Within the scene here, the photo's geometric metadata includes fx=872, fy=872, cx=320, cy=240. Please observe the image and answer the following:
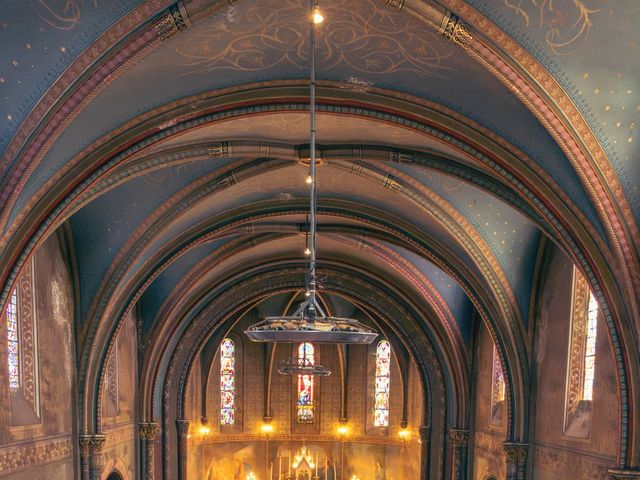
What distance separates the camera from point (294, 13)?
1072 centimetres

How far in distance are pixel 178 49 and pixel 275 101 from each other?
203cm

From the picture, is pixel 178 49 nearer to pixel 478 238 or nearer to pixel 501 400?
pixel 478 238

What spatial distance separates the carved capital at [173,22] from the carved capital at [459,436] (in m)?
15.9

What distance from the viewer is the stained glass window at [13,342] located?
15.1m

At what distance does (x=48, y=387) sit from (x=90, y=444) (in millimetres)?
2068

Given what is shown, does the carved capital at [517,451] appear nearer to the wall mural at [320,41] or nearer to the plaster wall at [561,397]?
the plaster wall at [561,397]

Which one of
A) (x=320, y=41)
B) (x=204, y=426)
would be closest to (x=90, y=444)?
(x=320, y=41)

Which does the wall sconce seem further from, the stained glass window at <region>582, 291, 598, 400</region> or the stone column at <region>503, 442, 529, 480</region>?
the stained glass window at <region>582, 291, 598, 400</region>

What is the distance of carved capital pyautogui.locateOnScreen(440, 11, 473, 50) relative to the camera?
9.93 m

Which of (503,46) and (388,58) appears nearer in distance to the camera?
(503,46)

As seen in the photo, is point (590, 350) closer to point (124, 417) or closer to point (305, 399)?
point (124, 417)

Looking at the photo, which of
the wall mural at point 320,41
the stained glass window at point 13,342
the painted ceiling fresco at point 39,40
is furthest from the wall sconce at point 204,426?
the painted ceiling fresco at point 39,40

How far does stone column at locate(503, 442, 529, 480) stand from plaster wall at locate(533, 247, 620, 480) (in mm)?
225

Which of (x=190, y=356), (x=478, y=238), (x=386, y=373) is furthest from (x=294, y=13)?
(x=386, y=373)
